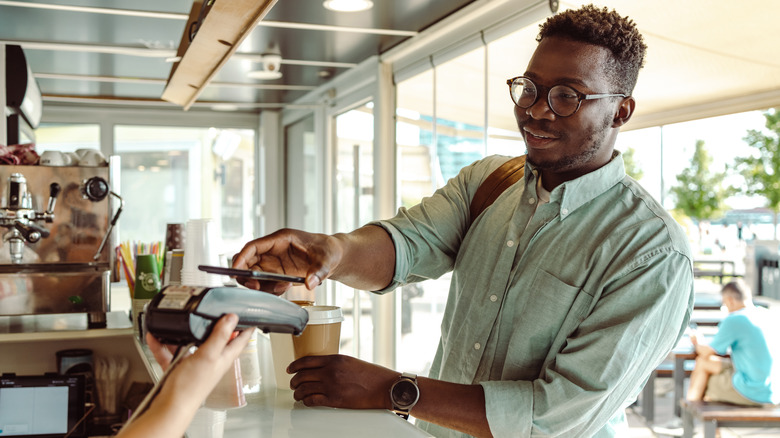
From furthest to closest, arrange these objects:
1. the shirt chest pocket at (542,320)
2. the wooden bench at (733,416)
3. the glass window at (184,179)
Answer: the glass window at (184,179) < the wooden bench at (733,416) < the shirt chest pocket at (542,320)

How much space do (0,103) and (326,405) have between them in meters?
3.33

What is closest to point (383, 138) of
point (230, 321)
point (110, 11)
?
point (110, 11)

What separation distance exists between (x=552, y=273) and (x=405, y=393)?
0.34 metres

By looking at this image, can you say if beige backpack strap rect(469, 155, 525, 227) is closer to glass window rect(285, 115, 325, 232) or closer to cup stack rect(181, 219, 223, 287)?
cup stack rect(181, 219, 223, 287)

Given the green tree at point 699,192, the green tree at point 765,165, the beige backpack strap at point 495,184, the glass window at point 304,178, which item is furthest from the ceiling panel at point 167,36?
the green tree at point 699,192

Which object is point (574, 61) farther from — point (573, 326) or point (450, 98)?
point (450, 98)

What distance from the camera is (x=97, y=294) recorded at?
2486mm

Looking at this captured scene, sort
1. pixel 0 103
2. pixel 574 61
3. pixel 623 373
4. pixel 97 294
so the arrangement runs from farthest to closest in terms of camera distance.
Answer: pixel 0 103 → pixel 97 294 → pixel 574 61 → pixel 623 373

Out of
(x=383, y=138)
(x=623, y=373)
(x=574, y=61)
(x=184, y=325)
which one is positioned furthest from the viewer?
(x=383, y=138)

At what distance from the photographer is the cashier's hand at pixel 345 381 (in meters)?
1.16

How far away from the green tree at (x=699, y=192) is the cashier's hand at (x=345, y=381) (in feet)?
34.6

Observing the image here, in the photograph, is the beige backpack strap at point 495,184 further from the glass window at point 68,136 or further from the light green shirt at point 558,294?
the glass window at point 68,136

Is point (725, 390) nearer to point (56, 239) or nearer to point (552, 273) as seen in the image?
point (552, 273)

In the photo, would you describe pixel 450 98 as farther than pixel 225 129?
No
